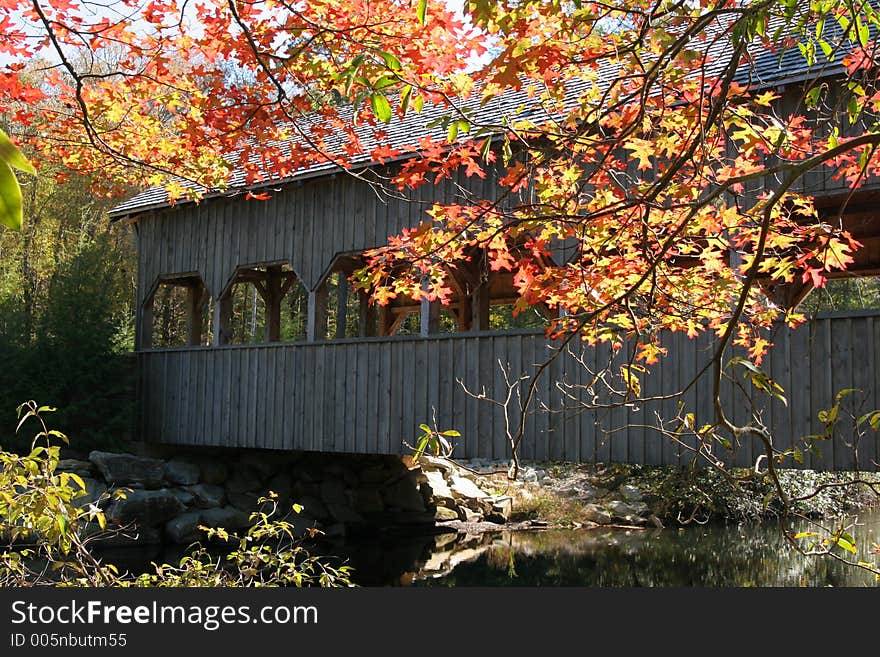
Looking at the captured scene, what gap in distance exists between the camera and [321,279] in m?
10.2

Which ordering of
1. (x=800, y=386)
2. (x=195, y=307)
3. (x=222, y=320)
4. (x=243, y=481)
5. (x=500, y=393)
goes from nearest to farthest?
(x=800, y=386) → (x=500, y=393) → (x=222, y=320) → (x=243, y=481) → (x=195, y=307)

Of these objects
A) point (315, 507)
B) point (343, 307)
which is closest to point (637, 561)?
point (315, 507)

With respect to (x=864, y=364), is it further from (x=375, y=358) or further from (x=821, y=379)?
(x=375, y=358)

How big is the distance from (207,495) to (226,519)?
1.88ft

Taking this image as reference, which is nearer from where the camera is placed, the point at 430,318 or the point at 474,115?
the point at 474,115

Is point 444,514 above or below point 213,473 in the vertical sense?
below

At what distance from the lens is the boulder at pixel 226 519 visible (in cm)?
1077

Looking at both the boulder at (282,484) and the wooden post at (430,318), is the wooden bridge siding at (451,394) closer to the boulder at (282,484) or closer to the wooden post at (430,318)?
the wooden post at (430,318)

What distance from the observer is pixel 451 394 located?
28.7ft

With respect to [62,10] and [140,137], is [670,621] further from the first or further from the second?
[140,137]

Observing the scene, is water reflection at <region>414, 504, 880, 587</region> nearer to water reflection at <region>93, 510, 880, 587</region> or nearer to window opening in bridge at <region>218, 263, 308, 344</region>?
water reflection at <region>93, 510, 880, 587</region>

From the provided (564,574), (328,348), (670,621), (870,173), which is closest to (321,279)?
(328,348)

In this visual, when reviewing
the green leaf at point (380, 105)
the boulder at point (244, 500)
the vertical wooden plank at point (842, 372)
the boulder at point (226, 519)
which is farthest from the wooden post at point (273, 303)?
the green leaf at point (380, 105)

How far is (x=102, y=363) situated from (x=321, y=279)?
362cm
